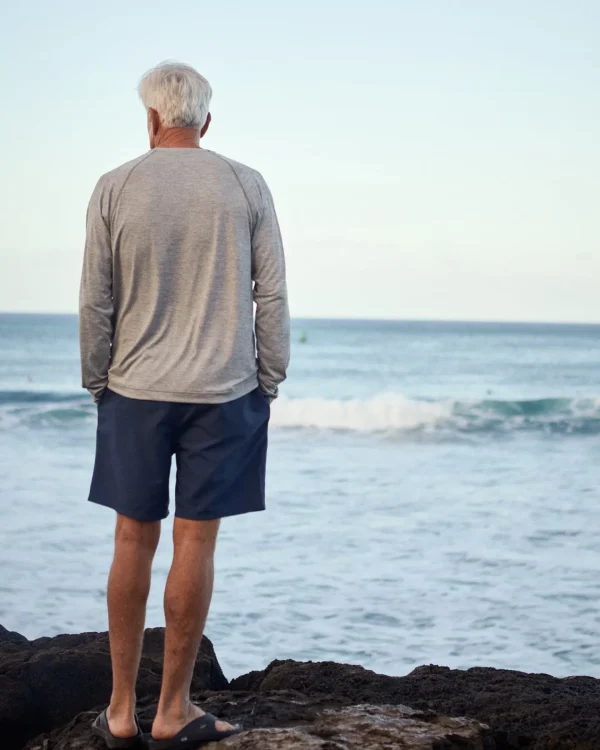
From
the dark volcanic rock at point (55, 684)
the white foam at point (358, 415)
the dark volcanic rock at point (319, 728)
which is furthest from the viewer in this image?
the white foam at point (358, 415)

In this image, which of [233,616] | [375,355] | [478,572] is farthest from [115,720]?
[375,355]

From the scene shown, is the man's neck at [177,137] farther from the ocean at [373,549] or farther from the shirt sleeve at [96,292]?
the ocean at [373,549]

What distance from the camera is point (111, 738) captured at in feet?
7.22

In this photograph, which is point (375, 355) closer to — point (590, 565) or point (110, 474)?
point (590, 565)

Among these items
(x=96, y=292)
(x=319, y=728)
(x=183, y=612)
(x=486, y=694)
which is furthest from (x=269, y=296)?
(x=486, y=694)

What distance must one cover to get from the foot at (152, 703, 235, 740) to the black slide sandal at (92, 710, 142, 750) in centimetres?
4

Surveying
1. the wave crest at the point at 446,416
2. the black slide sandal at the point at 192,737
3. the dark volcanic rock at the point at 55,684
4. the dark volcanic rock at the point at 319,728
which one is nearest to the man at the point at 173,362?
the black slide sandal at the point at 192,737

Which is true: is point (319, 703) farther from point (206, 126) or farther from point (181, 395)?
point (206, 126)

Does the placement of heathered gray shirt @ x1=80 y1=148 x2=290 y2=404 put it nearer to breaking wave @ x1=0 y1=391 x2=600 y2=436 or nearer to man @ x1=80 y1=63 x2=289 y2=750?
man @ x1=80 y1=63 x2=289 y2=750

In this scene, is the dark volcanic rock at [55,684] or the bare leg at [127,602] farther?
the dark volcanic rock at [55,684]

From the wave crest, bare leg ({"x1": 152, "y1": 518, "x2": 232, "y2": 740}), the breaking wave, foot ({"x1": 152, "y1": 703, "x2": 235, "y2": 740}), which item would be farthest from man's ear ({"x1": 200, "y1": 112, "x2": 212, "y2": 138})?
the wave crest

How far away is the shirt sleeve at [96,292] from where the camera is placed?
2.19 meters

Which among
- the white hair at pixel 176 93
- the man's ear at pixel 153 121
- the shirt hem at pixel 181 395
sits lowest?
the shirt hem at pixel 181 395

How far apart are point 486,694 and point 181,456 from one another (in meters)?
1.14
